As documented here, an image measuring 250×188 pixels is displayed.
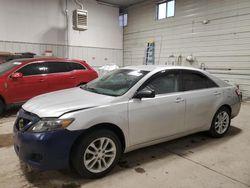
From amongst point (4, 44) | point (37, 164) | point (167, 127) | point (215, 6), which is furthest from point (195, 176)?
point (4, 44)

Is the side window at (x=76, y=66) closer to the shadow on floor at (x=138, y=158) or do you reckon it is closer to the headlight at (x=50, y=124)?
the shadow on floor at (x=138, y=158)

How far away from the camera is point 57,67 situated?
18.2ft

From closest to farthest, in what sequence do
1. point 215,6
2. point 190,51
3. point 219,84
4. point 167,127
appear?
1. point 167,127
2. point 219,84
3. point 215,6
4. point 190,51

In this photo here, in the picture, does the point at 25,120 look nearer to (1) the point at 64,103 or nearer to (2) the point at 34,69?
(1) the point at 64,103

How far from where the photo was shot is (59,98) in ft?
8.29

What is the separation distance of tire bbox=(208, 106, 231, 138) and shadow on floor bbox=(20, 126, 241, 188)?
10 cm

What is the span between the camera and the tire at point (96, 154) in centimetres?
215

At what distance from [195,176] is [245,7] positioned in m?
6.16

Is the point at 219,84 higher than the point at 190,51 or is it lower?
lower

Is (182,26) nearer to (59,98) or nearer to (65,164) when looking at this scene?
(59,98)

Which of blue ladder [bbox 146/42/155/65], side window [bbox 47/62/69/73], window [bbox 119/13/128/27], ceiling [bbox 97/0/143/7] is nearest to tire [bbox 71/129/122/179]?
side window [bbox 47/62/69/73]

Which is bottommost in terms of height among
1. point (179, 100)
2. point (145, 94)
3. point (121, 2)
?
point (179, 100)

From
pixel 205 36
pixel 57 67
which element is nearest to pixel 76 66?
pixel 57 67

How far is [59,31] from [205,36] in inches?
228
